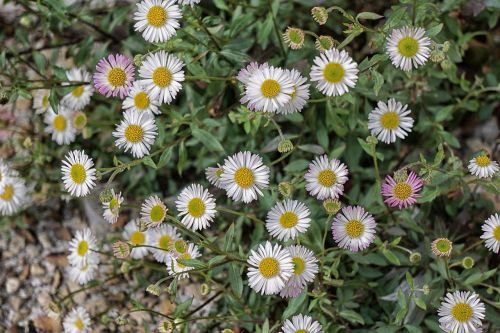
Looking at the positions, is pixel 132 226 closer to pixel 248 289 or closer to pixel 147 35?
pixel 248 289

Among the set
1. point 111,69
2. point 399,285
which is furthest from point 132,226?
point 399,285

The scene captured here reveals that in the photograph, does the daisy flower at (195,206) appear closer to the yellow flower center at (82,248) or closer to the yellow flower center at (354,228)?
the yellow flower center at (354,228)

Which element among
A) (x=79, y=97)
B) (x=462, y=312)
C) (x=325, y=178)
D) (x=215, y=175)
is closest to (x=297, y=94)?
(x=325, y=178)

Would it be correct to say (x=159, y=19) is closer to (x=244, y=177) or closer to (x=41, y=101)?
(x=244, y=177)

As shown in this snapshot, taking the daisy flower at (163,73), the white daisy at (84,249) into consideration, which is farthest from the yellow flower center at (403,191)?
the white daisy at (84,249)

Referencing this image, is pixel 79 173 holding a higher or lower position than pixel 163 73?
lower

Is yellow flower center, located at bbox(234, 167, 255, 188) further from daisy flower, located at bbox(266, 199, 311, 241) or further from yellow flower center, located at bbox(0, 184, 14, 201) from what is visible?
yellow flower center, located at bbox(0, 184, 14, 201)
